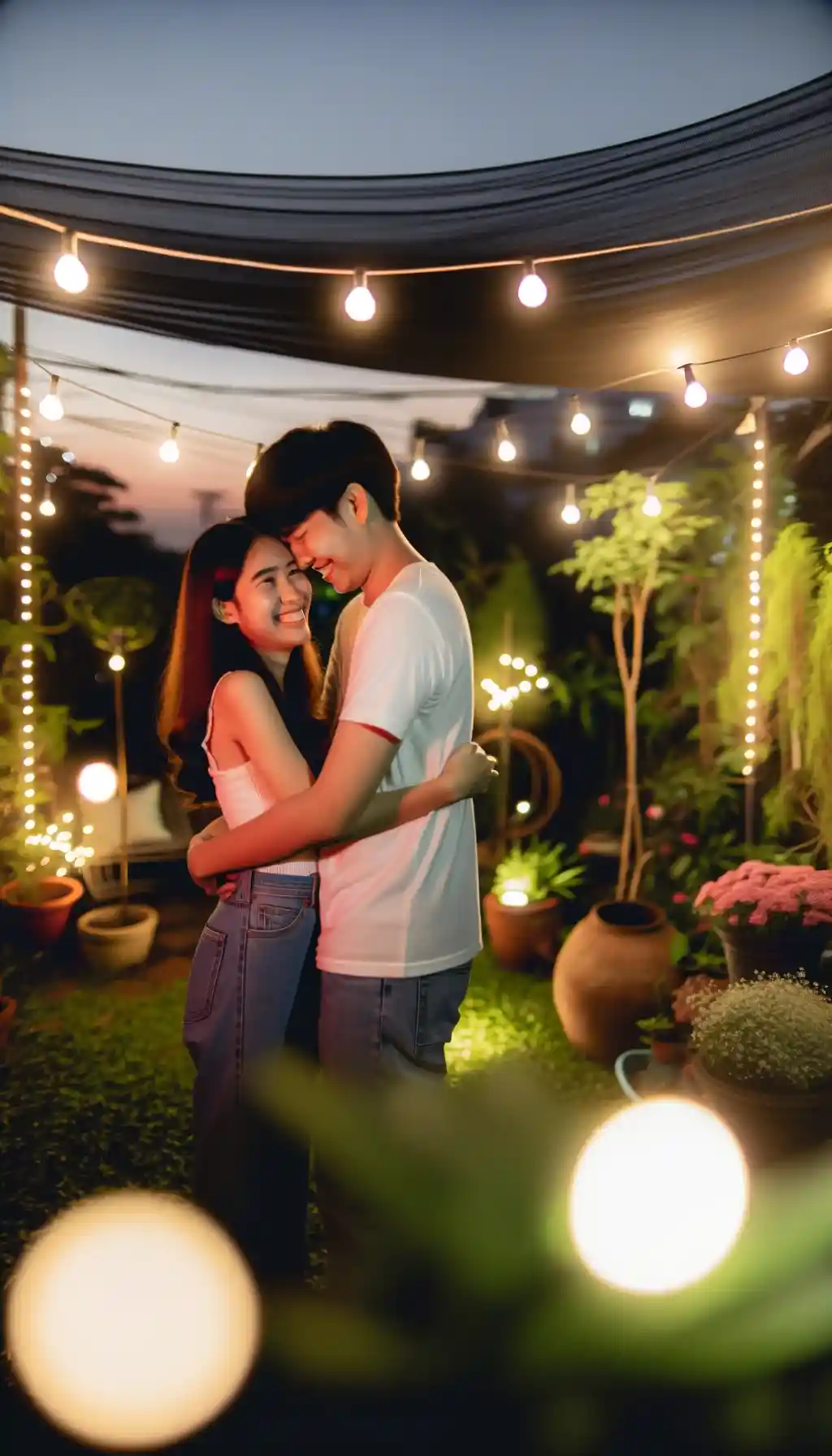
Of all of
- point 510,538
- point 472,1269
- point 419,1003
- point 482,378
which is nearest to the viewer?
point 419,1003

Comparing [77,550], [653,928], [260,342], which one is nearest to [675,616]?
[653,928]

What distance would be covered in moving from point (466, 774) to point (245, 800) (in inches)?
16.5

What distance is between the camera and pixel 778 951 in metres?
2.93

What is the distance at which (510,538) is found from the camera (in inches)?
213

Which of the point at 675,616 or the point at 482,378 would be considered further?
the point at 675,616

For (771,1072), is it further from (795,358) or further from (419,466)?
(419,466)

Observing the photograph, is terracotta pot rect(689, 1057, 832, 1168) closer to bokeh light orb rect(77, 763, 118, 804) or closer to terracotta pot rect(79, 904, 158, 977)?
terracotta pot rect(79, 904, 158, 977)

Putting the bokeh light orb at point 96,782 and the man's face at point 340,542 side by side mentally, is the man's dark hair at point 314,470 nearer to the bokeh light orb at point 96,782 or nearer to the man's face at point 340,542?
the man's face at point 340,542

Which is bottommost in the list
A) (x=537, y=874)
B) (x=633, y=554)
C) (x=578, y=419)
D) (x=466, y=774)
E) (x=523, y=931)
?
(x=523, y=931)

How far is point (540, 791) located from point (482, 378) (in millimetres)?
2597

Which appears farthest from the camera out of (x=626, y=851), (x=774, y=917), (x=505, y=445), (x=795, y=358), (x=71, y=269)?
(x=626, y=851)

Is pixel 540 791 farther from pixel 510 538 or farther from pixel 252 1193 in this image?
pixel 252 1193

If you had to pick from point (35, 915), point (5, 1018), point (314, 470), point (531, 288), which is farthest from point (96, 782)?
point (314, 470)

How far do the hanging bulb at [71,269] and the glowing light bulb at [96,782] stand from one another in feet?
9.91
